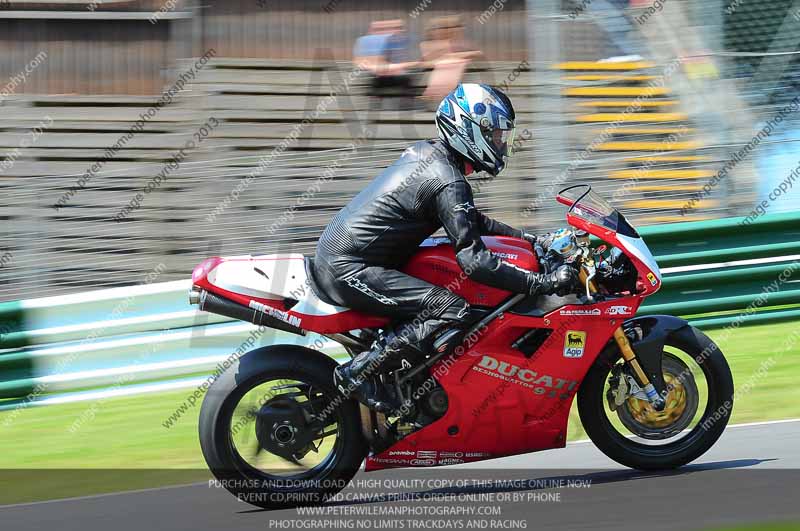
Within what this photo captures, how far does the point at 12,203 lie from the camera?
35.0 feet

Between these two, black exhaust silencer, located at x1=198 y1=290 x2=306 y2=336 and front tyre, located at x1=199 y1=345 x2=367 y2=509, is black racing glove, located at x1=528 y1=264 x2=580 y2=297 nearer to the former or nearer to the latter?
front tyre, located at x1=199 y1=345 x2=367 y2=509

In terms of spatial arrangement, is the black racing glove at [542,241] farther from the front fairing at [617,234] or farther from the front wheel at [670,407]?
the front wheel at [670,407]

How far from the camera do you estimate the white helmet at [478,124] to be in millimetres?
5953

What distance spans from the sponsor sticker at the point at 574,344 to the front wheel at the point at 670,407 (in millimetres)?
161

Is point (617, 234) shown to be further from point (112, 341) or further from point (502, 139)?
point (112, 341)

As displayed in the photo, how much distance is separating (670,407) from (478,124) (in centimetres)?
172

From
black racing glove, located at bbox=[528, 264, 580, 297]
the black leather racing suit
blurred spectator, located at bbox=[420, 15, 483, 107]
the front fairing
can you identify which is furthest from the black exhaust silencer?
blurred spectator, located at bbox=[420, 15, 483, 107]

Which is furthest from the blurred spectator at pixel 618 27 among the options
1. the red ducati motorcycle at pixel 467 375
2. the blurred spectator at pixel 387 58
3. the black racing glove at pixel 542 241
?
the red ducati motorcycle at pixel 467 375

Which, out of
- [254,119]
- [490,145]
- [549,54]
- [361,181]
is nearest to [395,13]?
[254,119]

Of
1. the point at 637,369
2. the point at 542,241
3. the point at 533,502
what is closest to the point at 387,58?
the point at 542,241

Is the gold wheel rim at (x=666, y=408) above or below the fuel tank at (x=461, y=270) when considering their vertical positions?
below

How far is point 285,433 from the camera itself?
20.0 ft

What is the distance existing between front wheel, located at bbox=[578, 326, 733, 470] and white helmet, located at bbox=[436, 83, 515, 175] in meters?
1.18

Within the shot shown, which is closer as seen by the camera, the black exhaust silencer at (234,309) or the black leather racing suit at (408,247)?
the black leather racing suit at (408,247)
